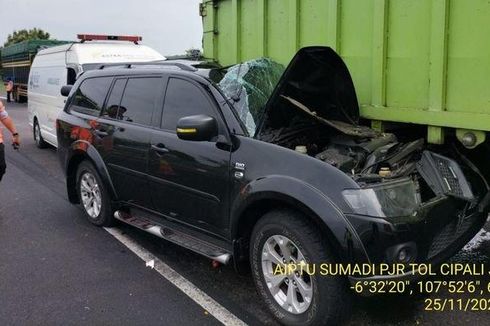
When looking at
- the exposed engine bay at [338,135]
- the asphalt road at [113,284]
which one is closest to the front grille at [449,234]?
the exposed engine bay at [338,135]

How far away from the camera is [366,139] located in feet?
14.1

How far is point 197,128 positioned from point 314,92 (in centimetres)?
105

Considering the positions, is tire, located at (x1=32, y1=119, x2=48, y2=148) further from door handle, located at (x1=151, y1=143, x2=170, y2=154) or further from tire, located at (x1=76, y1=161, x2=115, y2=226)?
door handle, located at (x1=151, y1=143, x2=170, y2=154)

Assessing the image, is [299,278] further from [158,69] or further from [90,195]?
[90,195]

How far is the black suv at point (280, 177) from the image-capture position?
3420 millimetres

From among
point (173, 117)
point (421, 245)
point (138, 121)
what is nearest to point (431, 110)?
point (421, 245)

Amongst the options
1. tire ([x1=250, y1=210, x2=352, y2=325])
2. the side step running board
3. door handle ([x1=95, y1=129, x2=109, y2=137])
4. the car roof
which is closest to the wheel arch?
door handle ([x1=95, y1=129, x2=109, y2=137])

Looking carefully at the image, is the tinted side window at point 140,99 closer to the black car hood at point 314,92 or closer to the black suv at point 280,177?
the black suv at point 280,177

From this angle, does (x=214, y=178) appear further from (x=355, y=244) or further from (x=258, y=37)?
(x=258, y=37)

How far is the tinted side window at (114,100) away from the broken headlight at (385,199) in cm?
305

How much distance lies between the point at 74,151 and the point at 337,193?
12.4 ft

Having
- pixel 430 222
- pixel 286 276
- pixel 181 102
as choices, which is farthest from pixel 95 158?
pixel 430 222

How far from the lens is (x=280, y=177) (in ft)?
12.1

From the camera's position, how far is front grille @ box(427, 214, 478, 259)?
12.3ft
